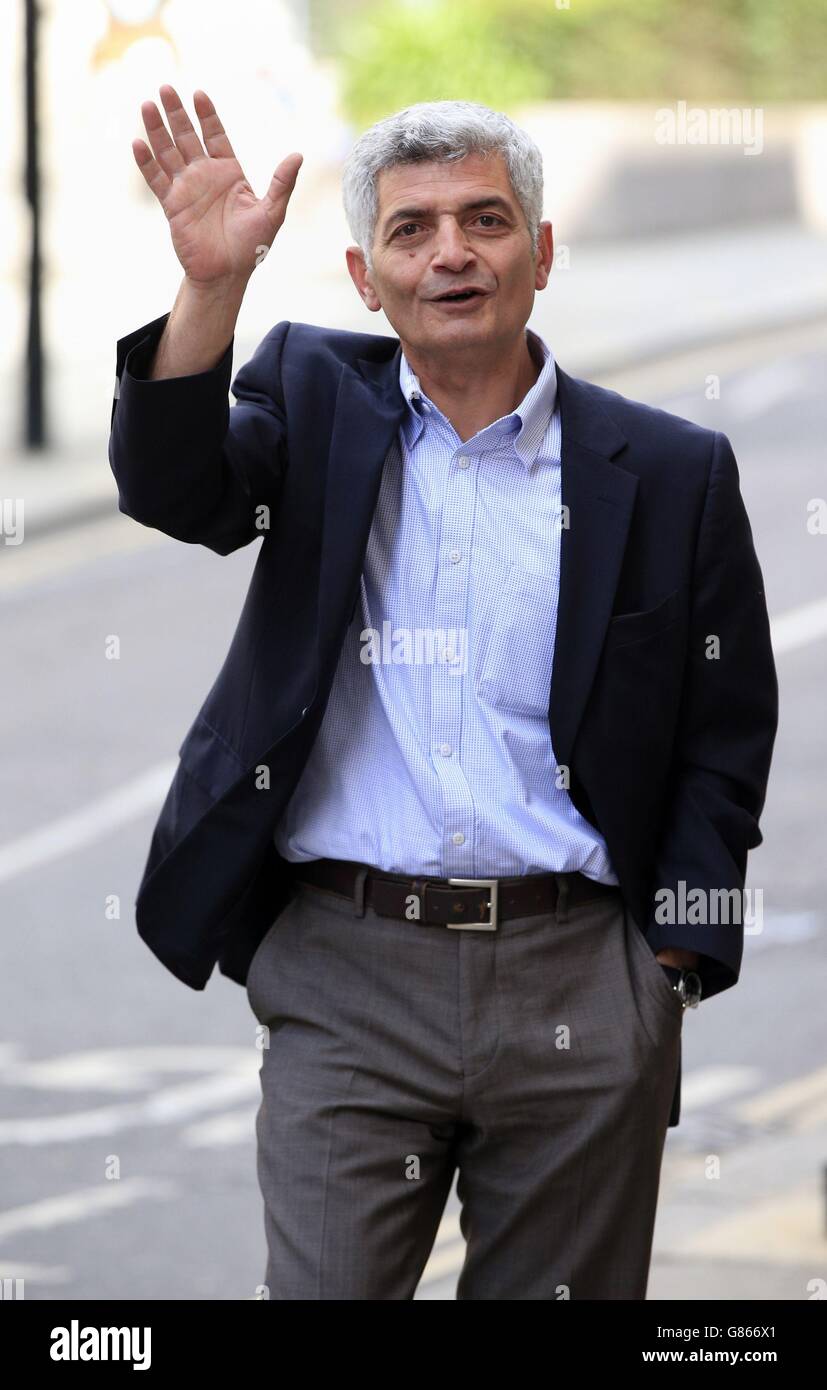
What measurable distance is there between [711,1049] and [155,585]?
243 inches

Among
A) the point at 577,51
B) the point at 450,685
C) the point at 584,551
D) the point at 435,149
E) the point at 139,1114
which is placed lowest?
the point at 139,1114

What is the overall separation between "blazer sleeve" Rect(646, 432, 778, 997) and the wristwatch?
0.02m

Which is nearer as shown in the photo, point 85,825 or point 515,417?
point 515,417

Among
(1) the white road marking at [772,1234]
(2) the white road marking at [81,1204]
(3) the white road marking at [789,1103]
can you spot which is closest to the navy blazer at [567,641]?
(1) the white road marking at [772,1234]

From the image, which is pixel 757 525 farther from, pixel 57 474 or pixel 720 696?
pixel 720 696

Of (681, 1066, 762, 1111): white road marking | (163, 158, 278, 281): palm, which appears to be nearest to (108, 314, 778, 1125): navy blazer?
(163, 158, 278, 281): palm

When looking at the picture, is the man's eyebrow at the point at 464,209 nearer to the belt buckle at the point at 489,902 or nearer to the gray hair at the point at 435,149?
the gray hair at the point at 435,149

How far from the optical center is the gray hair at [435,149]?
11.0 ft

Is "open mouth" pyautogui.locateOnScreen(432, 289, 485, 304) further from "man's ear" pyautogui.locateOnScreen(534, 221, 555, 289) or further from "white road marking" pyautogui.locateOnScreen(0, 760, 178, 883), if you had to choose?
"white road marking" pyautogui.locateOnScreen(0, 760, 178, 883)

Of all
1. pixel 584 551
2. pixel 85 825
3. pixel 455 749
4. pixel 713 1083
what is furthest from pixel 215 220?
pixel 85 825

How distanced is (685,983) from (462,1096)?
415 mm

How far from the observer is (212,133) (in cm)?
327

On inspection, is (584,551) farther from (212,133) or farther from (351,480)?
(212,133)

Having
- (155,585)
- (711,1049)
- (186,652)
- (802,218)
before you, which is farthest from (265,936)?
(802,218)
